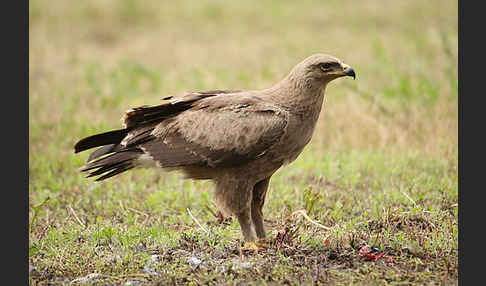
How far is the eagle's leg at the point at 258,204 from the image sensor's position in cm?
497

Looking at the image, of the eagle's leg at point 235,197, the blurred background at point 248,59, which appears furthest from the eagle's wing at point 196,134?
the blurred background at point 248,59

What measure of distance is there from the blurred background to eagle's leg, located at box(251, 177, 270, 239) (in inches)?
125

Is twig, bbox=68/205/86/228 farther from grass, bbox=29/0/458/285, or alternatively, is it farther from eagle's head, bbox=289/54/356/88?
eagle's head, bbox=289/54/356/88

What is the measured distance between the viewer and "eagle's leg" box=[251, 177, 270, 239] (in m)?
4.97

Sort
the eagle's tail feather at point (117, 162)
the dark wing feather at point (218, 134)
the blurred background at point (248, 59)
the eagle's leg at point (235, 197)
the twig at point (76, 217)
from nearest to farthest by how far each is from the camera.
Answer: the dark wing feather at point (218, 134) → the eagle's leg at point (235, 197) → the eagle's tail feather at point (117, 162) → the twig at point (76, 217) → the blurred background at point (248, 59)

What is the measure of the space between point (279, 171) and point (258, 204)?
2.23 meters

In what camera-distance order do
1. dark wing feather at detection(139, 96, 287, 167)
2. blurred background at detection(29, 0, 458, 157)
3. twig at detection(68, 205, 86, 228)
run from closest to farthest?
dark wing feather at detection(139, 96, 287, 167), twig at detection(68, 205, 86, 228), blurred background at detection(29, 0, 458, 157)

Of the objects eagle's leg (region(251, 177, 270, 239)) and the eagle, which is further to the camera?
eagle's leg (region(251, 177, 270, 239))

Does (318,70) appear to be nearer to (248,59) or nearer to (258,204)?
(258,204)

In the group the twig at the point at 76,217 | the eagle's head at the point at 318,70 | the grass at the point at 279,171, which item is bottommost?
the twig at the point at 76,217

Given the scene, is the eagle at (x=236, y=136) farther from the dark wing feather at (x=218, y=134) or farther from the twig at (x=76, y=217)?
the twig at (x=76, y=217)

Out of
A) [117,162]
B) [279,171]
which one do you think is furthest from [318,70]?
[279,171]

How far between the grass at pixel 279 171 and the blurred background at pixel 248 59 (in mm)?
43

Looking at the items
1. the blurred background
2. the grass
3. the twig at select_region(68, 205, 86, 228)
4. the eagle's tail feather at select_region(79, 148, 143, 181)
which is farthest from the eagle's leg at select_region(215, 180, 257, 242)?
the blurred background
